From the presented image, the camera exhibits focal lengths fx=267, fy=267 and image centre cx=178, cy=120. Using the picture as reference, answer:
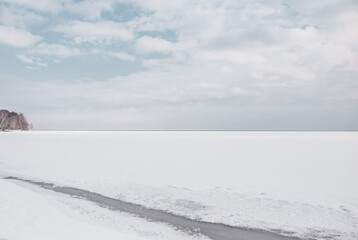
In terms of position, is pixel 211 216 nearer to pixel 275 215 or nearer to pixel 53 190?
pixel 275 215

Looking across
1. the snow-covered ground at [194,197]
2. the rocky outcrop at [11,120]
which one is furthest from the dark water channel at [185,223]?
the rocky outcrop at [11,120]

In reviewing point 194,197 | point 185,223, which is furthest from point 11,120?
point 185,223

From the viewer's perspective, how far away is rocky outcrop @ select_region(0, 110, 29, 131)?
125m

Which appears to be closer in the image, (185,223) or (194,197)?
(185,223)

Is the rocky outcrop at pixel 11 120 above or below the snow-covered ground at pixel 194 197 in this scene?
above

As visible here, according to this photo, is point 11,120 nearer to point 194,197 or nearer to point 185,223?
point 194,197

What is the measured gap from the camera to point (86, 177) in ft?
52.9

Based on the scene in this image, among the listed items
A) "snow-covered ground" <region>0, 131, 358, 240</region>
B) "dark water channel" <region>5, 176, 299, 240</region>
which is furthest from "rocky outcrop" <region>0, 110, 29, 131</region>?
"dark water channel" <region>5, 176, 299, 240</region>

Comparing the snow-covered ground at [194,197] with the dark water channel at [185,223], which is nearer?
the dark water channel at [185,223]

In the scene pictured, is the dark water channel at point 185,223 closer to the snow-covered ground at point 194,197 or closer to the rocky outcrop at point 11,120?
the snow-covered ground at point 194,197

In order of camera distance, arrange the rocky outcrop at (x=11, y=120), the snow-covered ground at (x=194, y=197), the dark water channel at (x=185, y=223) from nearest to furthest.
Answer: the dark water channel at (x=185, y=223) < the snow-covered ground at (x=194, y=197) < the rocky outcrop at (x=11, y=120)

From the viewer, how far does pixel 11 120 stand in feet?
415

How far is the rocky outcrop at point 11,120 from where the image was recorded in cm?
12456

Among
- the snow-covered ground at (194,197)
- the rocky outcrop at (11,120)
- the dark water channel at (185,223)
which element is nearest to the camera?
the dark water channel at (185,223)
